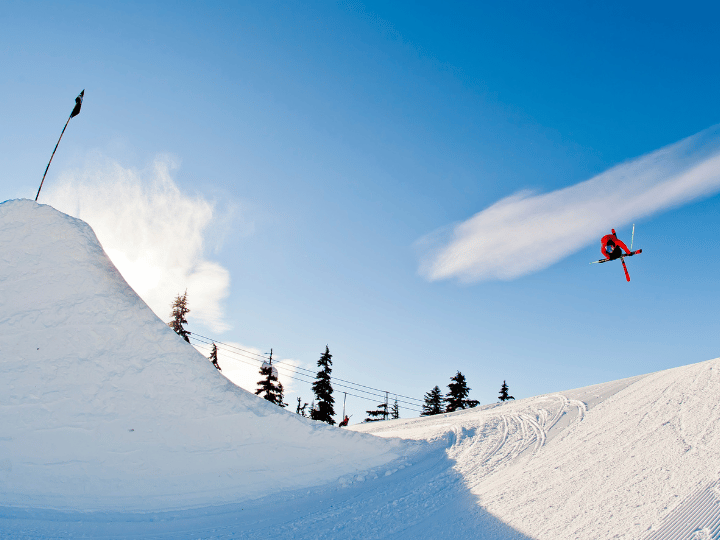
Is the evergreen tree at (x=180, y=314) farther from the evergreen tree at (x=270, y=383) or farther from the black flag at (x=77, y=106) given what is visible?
the black flag at (x=77, y=106)

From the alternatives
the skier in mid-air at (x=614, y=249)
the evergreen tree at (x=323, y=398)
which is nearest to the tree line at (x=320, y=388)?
the evergreen tree at (x=323, y=398)

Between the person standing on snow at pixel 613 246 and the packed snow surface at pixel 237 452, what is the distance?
4.97 metres

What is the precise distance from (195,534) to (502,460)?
831cm

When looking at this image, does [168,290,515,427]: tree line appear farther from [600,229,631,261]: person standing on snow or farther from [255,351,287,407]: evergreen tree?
[600,229,631,261]: person standing on snow

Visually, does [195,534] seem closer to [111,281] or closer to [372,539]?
[372,539]

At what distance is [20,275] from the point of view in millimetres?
12469

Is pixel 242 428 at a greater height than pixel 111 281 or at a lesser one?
lesser

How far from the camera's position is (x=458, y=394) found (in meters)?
42.4

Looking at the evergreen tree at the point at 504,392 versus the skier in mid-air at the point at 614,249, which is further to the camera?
the evergreen tree at the point at 504,392

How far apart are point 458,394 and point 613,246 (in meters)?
31.7

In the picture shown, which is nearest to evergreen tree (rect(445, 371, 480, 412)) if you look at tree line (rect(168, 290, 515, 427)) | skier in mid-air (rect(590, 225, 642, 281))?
tree line (rect(168, 290, 515, 427))

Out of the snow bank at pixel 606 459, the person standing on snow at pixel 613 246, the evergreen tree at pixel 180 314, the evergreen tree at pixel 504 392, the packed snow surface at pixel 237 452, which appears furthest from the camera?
the evergreen tree at pixel 504 392

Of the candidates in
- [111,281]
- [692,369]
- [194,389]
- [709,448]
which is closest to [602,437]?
[709,448]

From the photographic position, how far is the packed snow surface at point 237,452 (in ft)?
26.2
